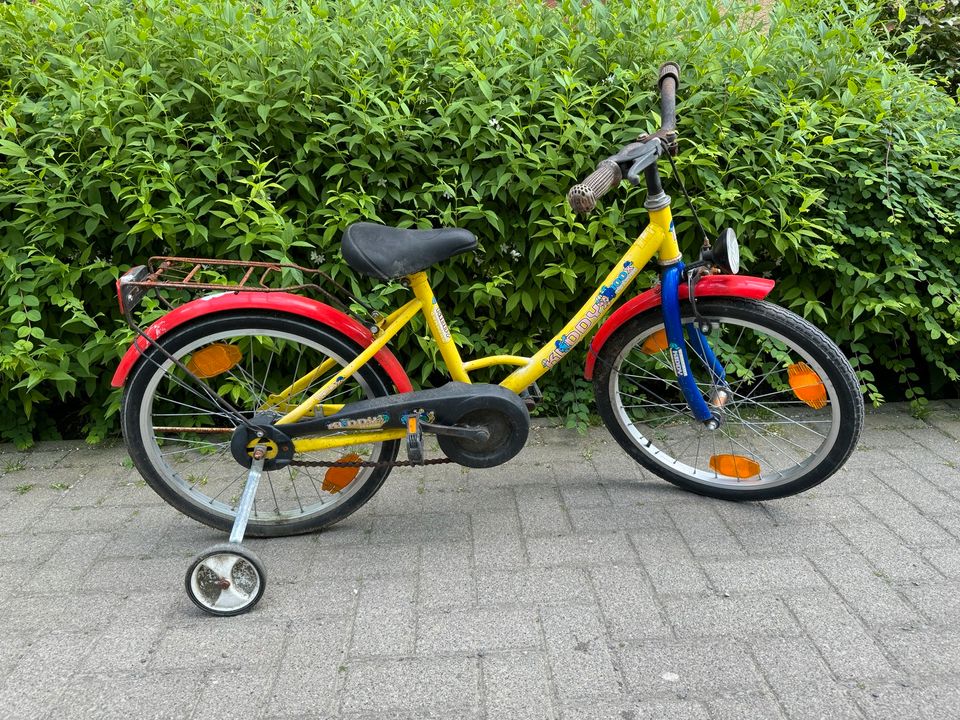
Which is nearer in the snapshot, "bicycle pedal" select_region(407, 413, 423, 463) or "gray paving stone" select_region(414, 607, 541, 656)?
"gray paving stone" select_region(414, 607, 541, 656)

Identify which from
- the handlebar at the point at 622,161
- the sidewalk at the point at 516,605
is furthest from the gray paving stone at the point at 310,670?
the handlebar at the point at 622,161

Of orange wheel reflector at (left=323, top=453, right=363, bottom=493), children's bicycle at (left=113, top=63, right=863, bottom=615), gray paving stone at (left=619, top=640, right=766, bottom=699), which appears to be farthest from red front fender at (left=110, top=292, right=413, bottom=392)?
gray paving stone at (left=619, top=640, right=766, bottom=699)

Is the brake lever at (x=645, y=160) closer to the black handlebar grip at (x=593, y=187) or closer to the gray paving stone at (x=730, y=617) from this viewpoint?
the black handlebar grip at (x=593, y=187)

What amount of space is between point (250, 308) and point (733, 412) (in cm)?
192

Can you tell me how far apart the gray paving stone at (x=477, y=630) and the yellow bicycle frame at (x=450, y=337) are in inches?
25.2

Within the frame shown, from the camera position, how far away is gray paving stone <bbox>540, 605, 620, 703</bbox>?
2.00 m

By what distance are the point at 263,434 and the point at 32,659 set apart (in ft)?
3.00

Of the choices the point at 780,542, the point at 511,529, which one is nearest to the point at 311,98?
the point at 511,529

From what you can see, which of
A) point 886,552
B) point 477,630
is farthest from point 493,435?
point 886,552

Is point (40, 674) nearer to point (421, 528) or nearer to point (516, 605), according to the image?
point (421, 528)

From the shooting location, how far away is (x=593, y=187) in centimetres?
217

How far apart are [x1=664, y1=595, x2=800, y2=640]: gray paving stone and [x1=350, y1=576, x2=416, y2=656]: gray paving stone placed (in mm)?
790

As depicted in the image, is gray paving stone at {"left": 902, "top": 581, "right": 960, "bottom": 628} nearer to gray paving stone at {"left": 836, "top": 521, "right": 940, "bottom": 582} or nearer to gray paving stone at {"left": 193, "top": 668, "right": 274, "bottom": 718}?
gray paving stone at {"left": 836, "top": 521, "right": 940, "bottom": 582}

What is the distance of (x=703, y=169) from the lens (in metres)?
3.23
